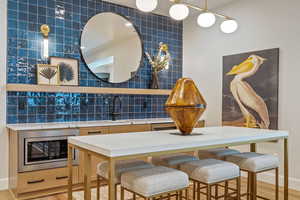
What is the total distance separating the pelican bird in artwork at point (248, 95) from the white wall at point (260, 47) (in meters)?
0.20

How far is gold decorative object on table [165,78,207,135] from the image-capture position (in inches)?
93.4

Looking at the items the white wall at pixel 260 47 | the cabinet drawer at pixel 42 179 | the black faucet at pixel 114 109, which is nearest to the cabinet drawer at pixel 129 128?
the black faucet at pixel 114 109

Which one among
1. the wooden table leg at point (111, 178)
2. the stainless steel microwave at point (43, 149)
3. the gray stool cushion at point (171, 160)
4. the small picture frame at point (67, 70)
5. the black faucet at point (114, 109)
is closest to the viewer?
the wooden table leg at point (111, 178)

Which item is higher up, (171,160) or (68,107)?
(68,107)

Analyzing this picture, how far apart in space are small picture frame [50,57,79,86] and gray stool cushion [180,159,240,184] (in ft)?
7.27

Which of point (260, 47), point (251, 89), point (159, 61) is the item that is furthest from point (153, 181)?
point (159, 61)

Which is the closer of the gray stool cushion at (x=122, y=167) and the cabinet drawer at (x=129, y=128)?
the gray stool cushion at (x=122, y=167)

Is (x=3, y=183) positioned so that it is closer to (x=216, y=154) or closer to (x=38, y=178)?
(x=38, y=178)

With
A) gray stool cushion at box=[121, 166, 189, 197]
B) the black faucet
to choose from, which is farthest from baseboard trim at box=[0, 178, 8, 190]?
gray stool cushion at box=[121, 166, 189, 197]

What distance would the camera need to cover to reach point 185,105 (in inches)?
93.0

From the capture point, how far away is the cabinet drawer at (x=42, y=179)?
10.3 ft

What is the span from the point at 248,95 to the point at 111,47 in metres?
2.21

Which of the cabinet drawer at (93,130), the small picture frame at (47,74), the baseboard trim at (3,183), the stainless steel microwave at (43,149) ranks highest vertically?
the small picture frame at (47,74)

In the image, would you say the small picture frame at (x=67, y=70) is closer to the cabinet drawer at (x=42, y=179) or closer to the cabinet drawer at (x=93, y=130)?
the cabinet drawer at (x=93, y=130)
